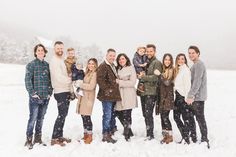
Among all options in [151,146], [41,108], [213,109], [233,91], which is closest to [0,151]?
[41,108]

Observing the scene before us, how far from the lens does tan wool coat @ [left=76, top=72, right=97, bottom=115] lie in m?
10.9

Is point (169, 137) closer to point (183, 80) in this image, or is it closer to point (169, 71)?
point (183, 80)

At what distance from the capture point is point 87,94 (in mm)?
11000

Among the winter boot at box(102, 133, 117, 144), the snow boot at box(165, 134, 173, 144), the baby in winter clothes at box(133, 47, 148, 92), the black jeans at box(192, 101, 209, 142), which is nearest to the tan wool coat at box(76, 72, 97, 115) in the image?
the winter boot at box(102, 133, 117, 144)

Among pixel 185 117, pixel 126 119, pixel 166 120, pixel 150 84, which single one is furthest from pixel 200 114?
pixel 126 119

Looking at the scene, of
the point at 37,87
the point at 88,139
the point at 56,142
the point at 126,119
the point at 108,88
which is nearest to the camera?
the point at 37,87

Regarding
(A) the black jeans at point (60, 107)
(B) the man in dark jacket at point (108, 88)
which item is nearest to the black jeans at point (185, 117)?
(B) the man in dark jacket at point (108, 88)

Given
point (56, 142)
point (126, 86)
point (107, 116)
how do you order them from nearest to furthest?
point (56, 142) → point (107, 116) → point (126, 86)

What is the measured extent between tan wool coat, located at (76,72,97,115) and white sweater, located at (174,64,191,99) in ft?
7.59

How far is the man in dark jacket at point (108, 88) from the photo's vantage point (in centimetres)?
1088

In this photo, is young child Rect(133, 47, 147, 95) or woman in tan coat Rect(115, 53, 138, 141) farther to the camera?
young child Rect(133, 47, 147, 95)

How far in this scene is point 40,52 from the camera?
1047 centimetres

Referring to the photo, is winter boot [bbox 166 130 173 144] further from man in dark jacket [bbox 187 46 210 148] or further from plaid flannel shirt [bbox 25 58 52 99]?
plaid flannel shirt [bbox 25 58 52 99]

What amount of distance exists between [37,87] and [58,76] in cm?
62
